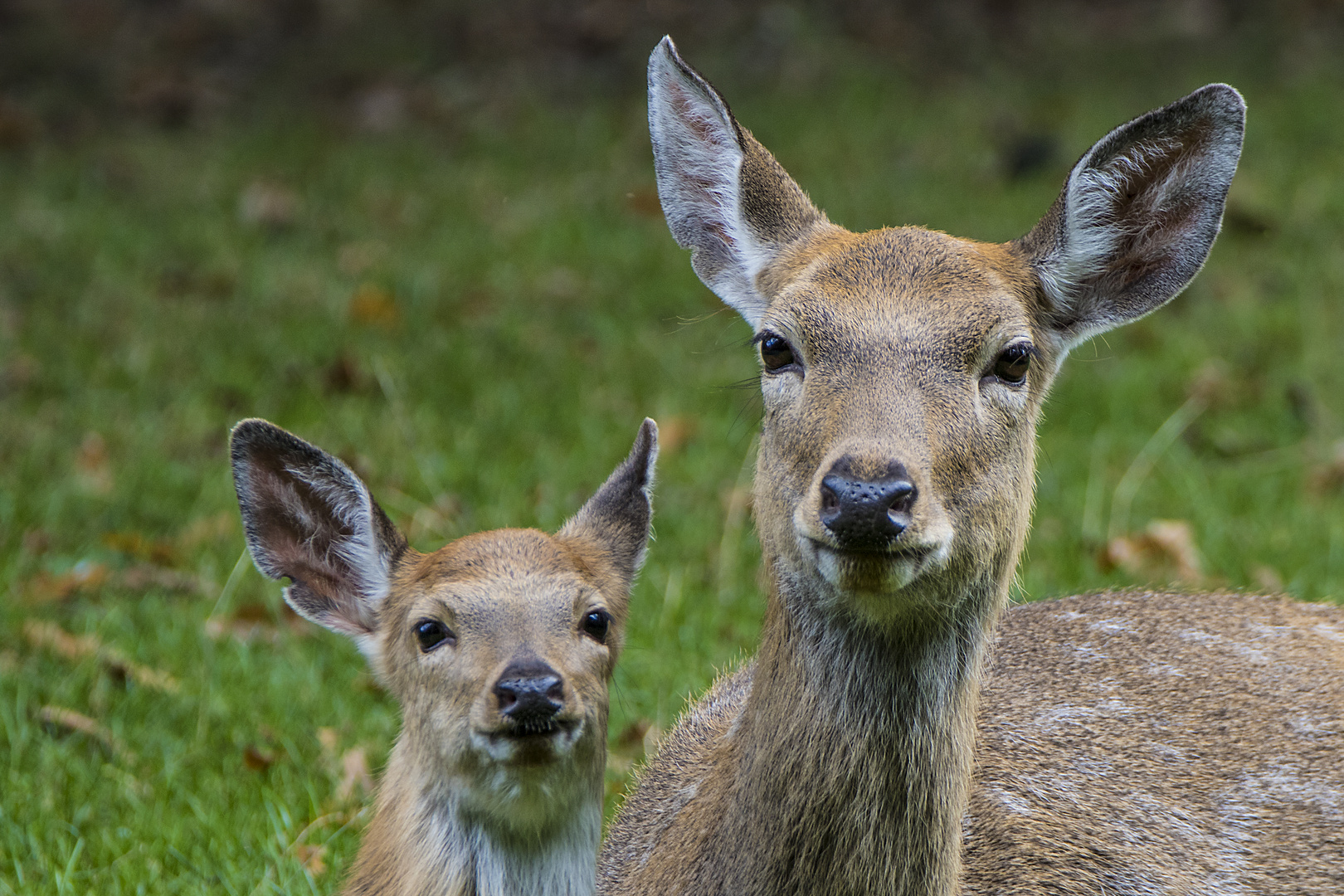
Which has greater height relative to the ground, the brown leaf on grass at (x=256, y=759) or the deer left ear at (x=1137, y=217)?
the deer left ear at (x=1137, y=217)

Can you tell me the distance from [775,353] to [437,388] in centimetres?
424

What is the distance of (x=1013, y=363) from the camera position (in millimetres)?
3238

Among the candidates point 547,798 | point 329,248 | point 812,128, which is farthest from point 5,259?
point 547,798

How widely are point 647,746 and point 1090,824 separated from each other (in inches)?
62.7

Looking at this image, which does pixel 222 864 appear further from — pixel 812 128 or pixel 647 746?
pixel 812 128

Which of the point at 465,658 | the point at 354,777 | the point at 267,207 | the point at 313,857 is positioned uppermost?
the point at 267,207

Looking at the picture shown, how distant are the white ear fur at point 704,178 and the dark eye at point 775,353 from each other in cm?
34

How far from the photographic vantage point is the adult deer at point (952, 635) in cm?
309

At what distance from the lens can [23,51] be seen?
1177 cm

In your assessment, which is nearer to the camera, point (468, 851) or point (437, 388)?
point (468, 851)

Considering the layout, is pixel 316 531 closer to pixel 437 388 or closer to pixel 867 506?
pixel 867 506

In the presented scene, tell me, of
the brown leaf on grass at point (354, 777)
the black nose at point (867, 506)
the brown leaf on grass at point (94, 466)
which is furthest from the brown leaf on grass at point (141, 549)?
the black nose at point (867, 506)

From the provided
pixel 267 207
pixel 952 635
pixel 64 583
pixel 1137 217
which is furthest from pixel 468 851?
pixel 267 207

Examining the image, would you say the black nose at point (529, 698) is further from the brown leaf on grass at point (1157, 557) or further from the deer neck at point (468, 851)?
the brown leaf on grass at point (1157, 557)
